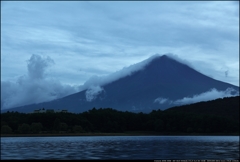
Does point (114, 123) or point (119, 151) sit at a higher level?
point (114, 123)

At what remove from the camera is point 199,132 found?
186 m

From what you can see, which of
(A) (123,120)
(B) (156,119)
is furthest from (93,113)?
(B) (156,119)

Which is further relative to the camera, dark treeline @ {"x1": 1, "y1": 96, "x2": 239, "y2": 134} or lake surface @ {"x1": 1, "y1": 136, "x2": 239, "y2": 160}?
dark treeline @ {"x1": 1, "y1": 96, "x2": 239, "y2": 134}

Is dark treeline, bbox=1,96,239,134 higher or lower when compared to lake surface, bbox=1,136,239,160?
higher

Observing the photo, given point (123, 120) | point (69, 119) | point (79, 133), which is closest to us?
point (79, 133)

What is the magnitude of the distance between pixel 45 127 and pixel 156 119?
50.5m

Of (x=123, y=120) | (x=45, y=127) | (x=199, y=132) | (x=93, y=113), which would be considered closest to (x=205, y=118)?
(x=199, y=132)

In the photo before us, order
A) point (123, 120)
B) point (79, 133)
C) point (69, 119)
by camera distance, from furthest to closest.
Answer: point (123, 120)
point (69, 119)
point (79, 133)

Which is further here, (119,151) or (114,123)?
(114,123)

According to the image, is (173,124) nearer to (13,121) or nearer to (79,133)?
(79,133)

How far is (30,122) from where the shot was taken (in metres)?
178

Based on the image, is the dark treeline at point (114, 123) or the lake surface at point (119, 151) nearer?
the lake surface at point (119, 151)

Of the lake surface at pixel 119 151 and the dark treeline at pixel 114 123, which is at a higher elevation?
the dark treeline at pixel 114 123

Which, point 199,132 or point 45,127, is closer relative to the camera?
point 45,127
